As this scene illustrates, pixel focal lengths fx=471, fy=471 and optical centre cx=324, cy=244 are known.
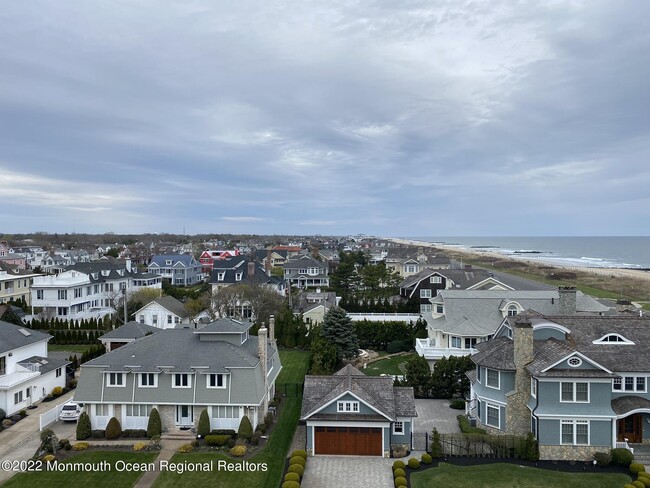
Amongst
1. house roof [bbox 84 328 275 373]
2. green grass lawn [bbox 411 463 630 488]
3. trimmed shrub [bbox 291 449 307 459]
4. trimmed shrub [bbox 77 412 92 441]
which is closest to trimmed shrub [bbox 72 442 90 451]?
trimmed shrub [bbox 77 412 92 441]

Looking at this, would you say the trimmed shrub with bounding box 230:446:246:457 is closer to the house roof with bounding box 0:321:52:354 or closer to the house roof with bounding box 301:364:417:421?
the house roof with bounding box 301:364:417:421

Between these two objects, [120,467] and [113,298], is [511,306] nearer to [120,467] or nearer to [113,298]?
[120,467]

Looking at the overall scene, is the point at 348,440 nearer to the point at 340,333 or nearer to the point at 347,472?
the point at 347,472

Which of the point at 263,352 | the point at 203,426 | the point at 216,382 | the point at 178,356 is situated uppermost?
the point at 263,352

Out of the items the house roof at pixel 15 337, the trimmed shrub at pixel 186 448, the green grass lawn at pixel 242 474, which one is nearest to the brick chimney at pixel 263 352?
the green grass lawn at pixel 242 474

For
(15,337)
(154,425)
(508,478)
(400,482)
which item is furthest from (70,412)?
(508,478)
